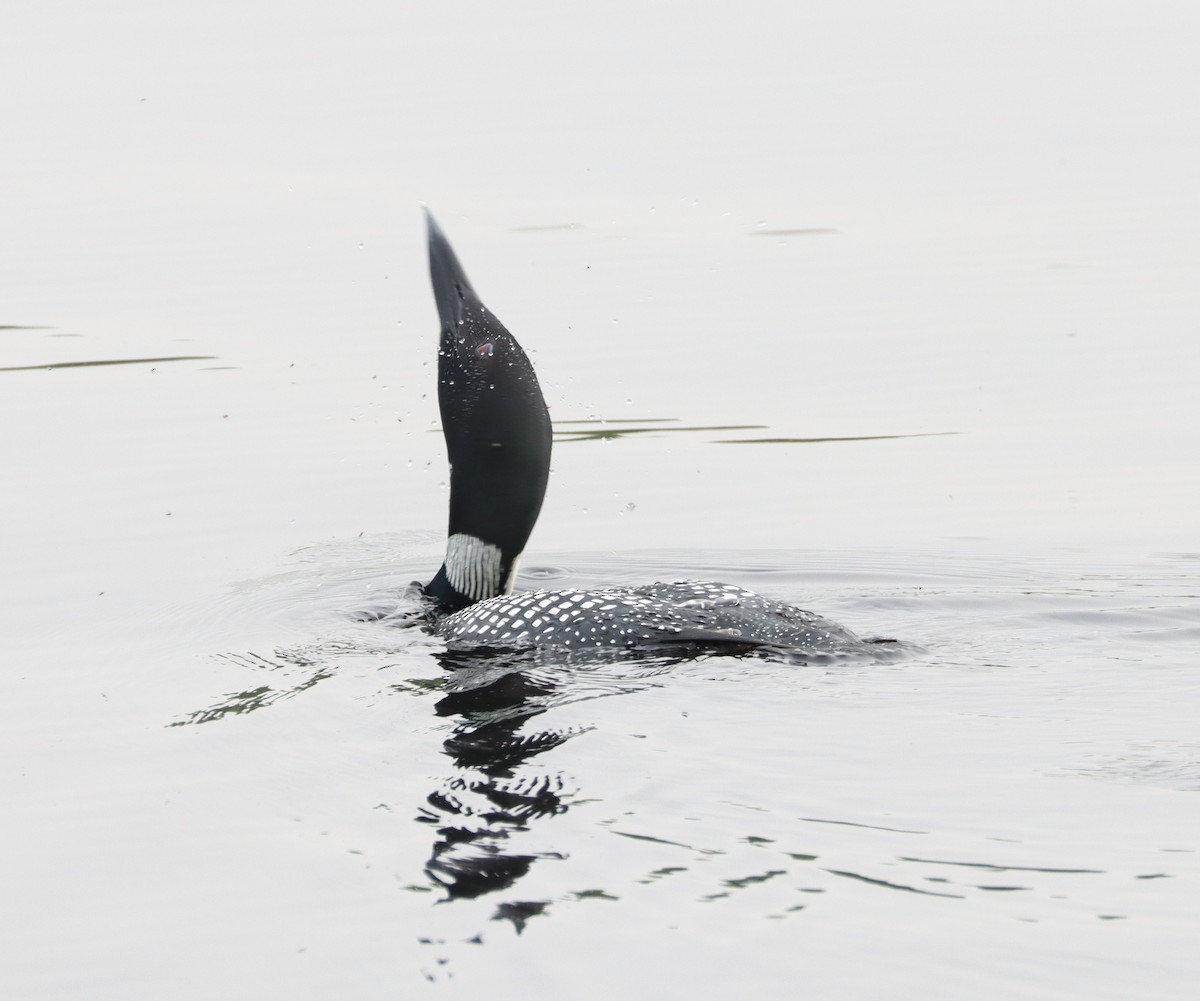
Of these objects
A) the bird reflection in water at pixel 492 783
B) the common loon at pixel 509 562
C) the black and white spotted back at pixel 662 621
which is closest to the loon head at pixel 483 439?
the common loon at pixel 509 562

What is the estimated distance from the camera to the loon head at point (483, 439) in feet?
19.1

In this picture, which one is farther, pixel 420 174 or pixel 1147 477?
pixel 420 174

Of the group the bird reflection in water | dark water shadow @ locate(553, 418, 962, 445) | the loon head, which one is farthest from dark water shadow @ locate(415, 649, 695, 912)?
dark water shadow @ locate(553, 418, 962, 445)

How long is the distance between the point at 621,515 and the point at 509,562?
3.58 ft

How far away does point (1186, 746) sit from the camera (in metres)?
4.32

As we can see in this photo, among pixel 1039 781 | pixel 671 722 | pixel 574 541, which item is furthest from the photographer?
pixel 574 541

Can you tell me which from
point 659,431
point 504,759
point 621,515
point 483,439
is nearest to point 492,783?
point 504,759

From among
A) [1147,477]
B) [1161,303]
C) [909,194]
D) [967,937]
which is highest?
[909,194]

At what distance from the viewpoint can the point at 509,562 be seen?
6078 millimetres

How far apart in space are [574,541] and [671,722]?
238 cm

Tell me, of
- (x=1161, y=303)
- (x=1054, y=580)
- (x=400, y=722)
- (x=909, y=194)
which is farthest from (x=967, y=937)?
(x=909, y=194)

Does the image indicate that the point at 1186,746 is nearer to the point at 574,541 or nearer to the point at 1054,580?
the point at 1054,580

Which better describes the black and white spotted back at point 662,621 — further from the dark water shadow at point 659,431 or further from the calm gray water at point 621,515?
the dark water shadow at point 659,431

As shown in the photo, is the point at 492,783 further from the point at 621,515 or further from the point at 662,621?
the point at 621,515
